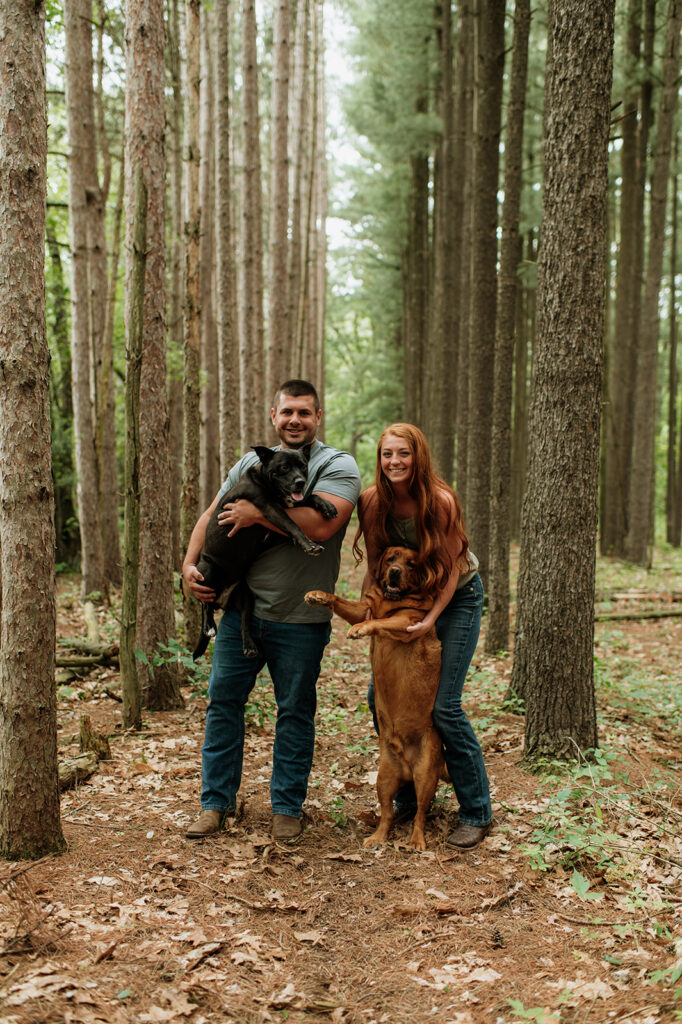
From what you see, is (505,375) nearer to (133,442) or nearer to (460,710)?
(133,442)

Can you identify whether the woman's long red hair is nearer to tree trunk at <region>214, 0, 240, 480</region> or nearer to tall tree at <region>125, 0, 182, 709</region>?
tall tree at <region>125, 0, 182, 709</region>

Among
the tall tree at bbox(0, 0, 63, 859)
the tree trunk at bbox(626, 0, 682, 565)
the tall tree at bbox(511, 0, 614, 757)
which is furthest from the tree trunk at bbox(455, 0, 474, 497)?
the tall tree at bbox(0, 0, 63, 859)

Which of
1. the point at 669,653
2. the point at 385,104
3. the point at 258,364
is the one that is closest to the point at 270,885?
the point at 669,653

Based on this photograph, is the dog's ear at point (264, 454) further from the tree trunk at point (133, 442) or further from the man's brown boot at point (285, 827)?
the man's brown boot at point (285, 827)

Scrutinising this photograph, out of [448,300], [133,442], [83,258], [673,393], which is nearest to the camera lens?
[133,442]

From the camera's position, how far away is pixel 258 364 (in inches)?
578

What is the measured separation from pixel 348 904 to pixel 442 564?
6.27ft

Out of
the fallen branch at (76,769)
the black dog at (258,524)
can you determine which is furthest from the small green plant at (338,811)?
the fallen branch at (76,769)

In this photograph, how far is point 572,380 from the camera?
557cm

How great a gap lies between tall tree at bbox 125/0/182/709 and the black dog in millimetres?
2316

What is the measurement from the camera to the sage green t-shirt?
4484mm

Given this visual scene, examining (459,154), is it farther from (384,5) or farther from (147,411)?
(147,411)

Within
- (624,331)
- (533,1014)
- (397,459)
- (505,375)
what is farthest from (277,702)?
(624,331)

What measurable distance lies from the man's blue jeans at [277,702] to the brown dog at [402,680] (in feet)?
1.18
